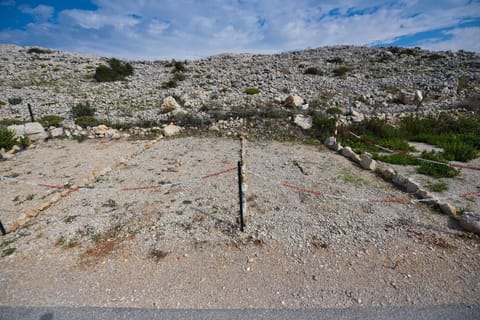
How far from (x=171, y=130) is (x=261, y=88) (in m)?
9.61

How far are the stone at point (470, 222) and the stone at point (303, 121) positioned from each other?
633 cm

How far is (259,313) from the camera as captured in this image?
8.75 feet

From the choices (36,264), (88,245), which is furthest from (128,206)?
(36,264)

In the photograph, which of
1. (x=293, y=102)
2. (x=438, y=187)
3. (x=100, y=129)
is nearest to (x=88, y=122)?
(x=100, y=129)

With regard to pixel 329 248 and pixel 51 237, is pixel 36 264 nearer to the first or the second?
pixel 51 237

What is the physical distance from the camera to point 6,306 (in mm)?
2822

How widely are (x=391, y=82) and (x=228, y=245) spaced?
19.3 meters

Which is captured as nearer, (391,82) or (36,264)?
(36,264)

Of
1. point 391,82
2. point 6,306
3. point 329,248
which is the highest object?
point 391,82

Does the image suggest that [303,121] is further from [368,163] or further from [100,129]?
[100,129]

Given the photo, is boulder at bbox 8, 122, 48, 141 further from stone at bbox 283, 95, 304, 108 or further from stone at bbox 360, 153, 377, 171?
stone at bbox 360, 153, 377, 171

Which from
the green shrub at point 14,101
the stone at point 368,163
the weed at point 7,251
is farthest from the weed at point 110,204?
the green shrub at point 14,101

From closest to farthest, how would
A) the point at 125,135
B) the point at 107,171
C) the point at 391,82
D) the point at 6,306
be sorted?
the point at 6,306 < the point at 107,171 < the point at 125,135 < the point at 391,82

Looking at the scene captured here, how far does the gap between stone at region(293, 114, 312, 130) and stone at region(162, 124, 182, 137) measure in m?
5.38
